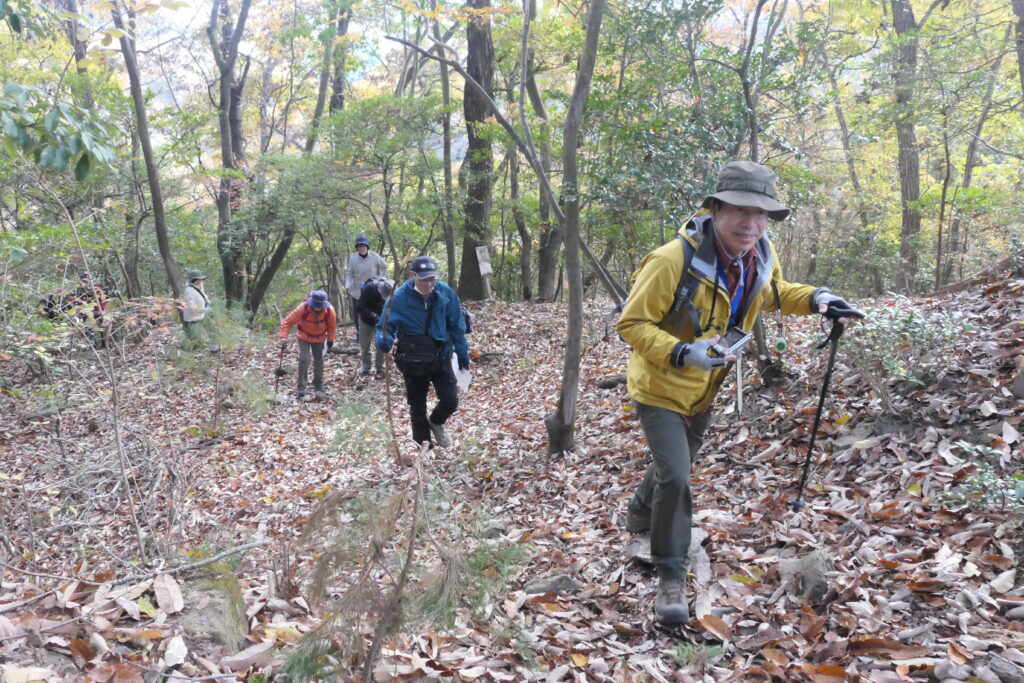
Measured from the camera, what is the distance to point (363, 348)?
37.3 ft

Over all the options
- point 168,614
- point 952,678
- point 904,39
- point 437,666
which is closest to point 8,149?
point 168,614

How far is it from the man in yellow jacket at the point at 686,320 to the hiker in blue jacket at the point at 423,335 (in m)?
3.18

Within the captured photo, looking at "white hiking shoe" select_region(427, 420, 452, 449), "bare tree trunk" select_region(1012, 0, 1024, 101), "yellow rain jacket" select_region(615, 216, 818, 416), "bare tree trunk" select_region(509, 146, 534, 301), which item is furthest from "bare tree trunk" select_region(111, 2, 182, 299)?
"bare tree trunk" select_region(1012, 0, 1024, 101)

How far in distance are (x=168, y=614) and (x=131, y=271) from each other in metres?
17.4

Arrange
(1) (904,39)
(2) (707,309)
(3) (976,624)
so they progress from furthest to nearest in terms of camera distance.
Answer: (1) (904,39), (2) (707,309), (3) (976,624)

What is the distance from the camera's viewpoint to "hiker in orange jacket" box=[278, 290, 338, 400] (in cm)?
1044

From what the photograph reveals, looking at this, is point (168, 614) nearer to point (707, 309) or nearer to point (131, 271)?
point (707, 309)

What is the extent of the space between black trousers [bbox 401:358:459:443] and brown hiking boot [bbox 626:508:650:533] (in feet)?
9.47

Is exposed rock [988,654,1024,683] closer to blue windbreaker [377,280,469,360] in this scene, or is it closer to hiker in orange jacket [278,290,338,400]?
blue windbreaker [377,280,469,360]

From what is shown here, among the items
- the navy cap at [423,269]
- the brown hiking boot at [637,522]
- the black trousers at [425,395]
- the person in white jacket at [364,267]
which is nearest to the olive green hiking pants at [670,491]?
the brown hiking boot at [637,522]

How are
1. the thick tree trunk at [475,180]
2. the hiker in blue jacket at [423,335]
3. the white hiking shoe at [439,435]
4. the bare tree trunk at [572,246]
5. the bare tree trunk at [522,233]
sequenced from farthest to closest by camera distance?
the bare tree trunk at [522,233]
the thick tree trunk at [475,180]
the white hiking shoe at [439,435]
the hiker in blue jacket at [423,335]
the bare tree trunk at [572,246]

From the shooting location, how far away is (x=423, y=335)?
6391 mm

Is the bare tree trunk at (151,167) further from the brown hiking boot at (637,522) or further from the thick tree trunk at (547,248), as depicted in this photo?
the brown hiking boot at (637,522)

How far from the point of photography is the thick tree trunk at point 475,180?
1408cm
